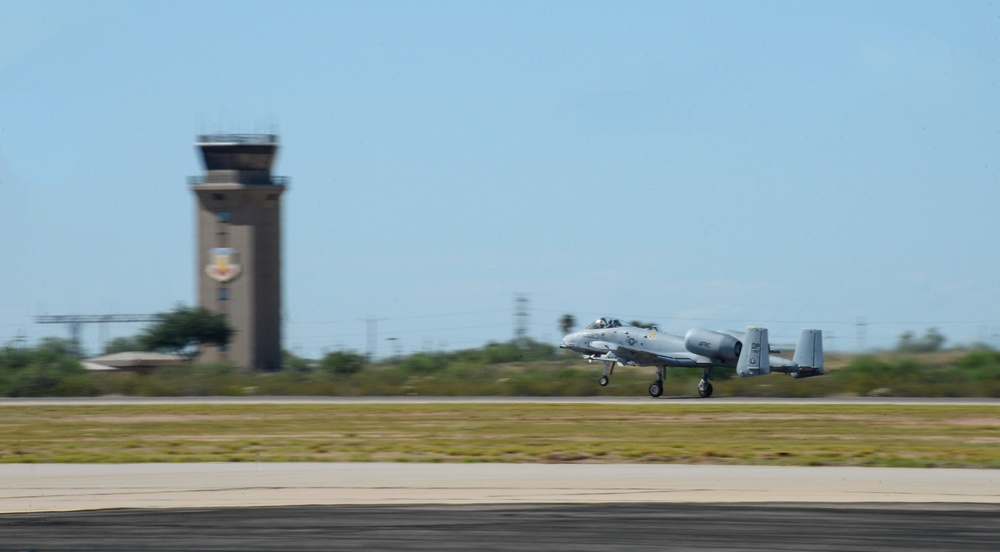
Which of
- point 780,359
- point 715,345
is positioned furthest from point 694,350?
point 780,359

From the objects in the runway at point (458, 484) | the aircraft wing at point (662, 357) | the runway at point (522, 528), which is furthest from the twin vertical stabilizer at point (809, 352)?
the runway at point (522, 528)

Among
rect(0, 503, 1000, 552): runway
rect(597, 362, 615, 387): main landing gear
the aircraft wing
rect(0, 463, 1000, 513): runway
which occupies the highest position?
rect(0, 503, 1000, 552): runway

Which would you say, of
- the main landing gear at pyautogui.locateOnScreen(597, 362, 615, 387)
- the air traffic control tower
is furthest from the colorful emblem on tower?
the main landing gear at pyautogui.locateOnScreen(597, 362, 615, 387)

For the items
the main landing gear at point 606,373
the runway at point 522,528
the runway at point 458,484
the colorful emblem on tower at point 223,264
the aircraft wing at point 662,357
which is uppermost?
the colorful emblem on tower at point 223,264

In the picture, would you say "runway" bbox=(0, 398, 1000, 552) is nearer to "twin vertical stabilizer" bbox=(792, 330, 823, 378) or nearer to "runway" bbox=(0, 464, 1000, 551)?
"runway" bbox=(0, 464, 1000, 551)

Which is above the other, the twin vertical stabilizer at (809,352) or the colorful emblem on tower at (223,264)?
the colorful emblem on tower at (223,264)

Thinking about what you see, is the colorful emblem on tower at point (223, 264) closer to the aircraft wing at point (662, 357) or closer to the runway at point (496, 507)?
the aircraft wing at point (662, 357)

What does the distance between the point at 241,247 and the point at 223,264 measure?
8.30 ft

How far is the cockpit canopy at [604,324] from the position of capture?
58.2m

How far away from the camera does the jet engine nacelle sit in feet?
177

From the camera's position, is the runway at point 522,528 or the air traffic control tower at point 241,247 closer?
the runway at point 522,528

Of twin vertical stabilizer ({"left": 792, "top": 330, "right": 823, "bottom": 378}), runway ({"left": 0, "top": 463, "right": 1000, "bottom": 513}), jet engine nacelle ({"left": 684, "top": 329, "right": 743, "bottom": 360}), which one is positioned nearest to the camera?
runway ({"left": 0, "top": 463, "right": 1000, "bottom": 513})

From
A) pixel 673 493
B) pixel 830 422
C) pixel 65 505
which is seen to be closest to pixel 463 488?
pixel 673 493

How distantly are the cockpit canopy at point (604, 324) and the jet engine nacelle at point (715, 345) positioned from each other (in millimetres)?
4740
